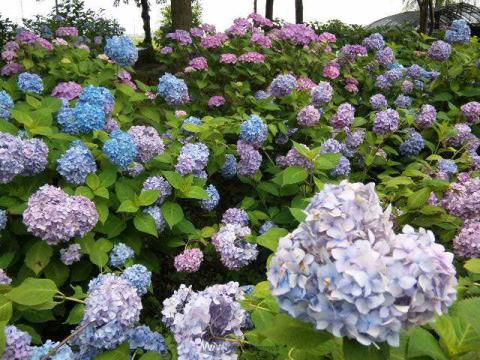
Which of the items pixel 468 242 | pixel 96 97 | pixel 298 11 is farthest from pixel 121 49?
pixel 298 11

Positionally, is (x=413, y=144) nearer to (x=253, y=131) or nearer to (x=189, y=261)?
(x=253, y=131)

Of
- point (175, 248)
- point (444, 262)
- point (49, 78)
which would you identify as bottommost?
point (175, 248)

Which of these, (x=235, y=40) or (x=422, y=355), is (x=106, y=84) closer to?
(x=235, y=40)

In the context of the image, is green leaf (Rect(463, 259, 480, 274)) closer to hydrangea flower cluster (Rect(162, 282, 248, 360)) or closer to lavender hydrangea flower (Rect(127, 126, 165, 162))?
hydrangea flower cluster (Rect(162, 282, 248, 360))

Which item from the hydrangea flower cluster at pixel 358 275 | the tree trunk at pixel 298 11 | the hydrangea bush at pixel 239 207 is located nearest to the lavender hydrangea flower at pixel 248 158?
the hydrangea bush at pixel 239 207

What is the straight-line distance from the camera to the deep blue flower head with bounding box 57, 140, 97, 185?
240 centimetres

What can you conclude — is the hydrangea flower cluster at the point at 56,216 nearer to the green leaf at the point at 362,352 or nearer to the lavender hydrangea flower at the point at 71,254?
the lavender hydrangea flower at the point at 71,254

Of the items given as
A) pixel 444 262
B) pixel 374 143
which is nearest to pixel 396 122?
pixel 374 143

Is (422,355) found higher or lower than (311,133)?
higher

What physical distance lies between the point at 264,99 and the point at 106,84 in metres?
1.12

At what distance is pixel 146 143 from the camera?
2713 millimetres

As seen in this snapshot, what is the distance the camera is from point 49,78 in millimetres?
4047

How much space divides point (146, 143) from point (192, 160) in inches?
10.0

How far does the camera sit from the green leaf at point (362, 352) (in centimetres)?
104
